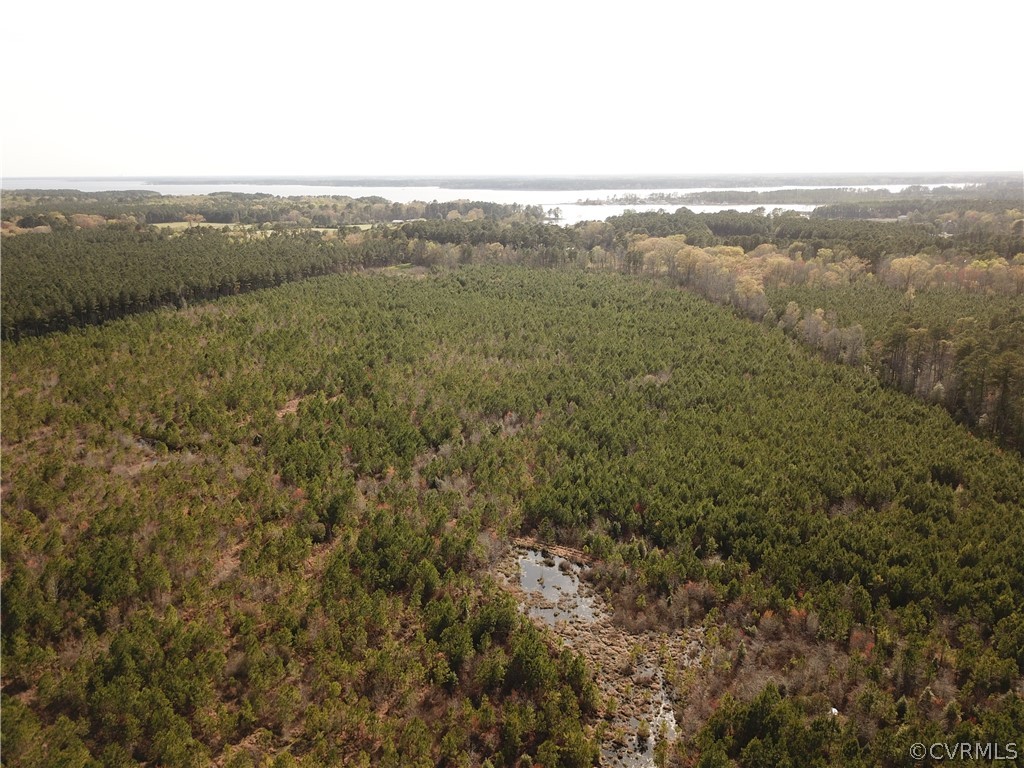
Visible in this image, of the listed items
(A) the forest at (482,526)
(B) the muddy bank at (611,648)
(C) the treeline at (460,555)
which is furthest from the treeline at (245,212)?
(B) the muddy bank at (611,648)

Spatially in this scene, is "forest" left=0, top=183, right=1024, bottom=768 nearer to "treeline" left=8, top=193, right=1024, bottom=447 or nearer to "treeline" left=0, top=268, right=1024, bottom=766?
"treeline" left=0, top=268, right=1024, bottom=766

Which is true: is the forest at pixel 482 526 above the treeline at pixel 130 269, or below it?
below

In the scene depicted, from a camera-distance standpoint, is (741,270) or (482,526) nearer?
(482,526)

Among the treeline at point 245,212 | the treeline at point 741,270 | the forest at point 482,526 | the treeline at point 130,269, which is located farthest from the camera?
the treeline at point 245,212

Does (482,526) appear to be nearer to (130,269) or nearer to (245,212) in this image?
(130,269)

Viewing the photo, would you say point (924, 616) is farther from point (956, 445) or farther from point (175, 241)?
point (175, 241)

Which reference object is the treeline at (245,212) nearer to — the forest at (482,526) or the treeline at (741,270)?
the treeline at (741,270)

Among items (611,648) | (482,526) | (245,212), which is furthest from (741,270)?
(245,212)

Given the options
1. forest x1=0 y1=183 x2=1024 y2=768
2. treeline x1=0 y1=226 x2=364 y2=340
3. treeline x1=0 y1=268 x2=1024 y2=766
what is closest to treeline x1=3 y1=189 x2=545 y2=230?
treeline x1=0 y1=226 x2=364 y2=340
